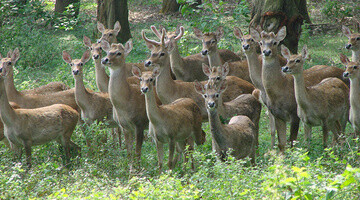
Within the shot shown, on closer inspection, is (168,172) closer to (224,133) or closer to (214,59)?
(224,133)

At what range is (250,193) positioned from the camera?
238 inches

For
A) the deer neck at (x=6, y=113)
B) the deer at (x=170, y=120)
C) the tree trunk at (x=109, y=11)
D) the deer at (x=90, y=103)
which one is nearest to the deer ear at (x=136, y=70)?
the deer at (x=170, y=120)

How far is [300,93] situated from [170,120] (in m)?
2.20

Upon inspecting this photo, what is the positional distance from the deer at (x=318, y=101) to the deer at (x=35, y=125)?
12.3 ft

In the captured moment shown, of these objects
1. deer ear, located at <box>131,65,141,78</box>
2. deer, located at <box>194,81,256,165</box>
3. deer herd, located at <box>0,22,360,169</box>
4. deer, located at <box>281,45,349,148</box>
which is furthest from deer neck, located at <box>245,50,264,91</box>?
deer ear, located at <box>131,65,141,78</box>

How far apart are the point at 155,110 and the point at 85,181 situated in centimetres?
168

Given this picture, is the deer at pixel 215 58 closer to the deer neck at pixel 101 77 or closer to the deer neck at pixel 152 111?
the deer neck at pixel 101 77

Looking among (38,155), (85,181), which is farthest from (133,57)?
(85,181)

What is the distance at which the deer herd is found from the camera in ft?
28.1

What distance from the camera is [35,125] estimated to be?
8.84 metres

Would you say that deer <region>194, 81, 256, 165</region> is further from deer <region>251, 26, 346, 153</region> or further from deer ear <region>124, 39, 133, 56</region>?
deer ear <region>124, 39, 133, 56</region>

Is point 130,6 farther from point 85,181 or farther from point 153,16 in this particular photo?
point 85,181

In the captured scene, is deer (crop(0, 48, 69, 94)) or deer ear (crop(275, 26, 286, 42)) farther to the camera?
deer (crop(0, 48, 69, 94))

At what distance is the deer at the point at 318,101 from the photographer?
8.98m
